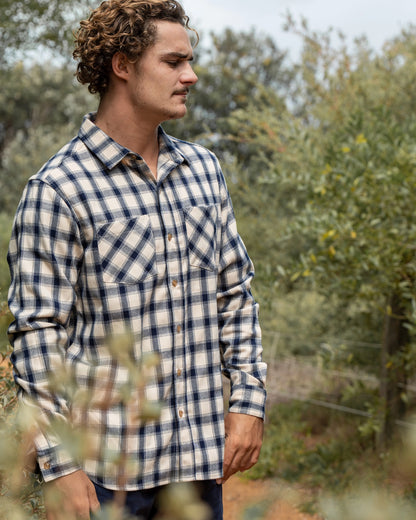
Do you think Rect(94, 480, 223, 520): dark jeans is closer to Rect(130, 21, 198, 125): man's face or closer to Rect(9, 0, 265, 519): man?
Rect(9, 0, 265, 519): man

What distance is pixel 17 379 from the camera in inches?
67.6

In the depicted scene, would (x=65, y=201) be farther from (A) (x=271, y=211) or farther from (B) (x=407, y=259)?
(A) (x=271, y=211)

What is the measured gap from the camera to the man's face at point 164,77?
1912mm

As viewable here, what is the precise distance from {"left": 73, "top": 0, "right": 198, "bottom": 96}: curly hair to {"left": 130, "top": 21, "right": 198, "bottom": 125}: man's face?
0.11ft

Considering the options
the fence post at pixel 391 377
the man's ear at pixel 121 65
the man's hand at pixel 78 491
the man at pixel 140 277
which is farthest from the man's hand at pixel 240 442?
the fence post at pixel 391 377

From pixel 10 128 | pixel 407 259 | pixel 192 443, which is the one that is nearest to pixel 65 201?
pixel 192 443

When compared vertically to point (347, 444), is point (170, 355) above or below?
above

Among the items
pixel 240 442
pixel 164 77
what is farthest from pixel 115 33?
pixel 240 442

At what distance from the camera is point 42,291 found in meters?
1.72

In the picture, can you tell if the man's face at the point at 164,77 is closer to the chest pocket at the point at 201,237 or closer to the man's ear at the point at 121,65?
the man's ear at the point at 121,65

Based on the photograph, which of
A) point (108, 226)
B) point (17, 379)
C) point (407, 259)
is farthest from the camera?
point (407, 259)

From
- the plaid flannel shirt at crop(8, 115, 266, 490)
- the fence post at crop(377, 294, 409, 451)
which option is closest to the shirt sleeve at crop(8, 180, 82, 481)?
the plaid flannel shirt at crop(8, 115, 266, 490)

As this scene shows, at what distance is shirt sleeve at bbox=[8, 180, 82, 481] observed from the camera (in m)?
1.68

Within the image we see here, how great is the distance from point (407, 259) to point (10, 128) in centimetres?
2147
